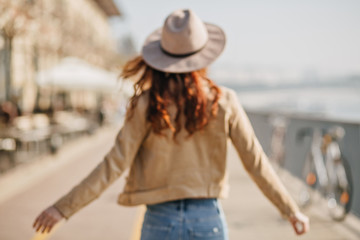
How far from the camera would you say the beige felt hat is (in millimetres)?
2549

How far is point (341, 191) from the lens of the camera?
22.7ft

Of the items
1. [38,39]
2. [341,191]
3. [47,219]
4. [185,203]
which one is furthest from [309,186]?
[38,39]

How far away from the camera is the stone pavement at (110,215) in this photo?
20.6ft

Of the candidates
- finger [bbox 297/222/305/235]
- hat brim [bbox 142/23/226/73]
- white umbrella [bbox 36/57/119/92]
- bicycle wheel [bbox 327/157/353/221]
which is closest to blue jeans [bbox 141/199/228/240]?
finger [bbox 297/222/305/235]

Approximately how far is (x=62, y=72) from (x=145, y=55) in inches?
680

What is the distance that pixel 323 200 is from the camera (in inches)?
311

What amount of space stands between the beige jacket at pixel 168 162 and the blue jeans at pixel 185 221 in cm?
5

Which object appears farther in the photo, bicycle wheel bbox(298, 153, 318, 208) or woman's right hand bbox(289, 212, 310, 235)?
bicycle wheel bbox(298, 153, 318, 208)

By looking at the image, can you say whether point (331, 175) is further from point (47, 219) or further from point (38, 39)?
point (38, 39)

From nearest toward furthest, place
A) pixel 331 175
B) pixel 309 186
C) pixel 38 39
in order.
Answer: pixel 331 175
pixel 309 186
pixel 38 39

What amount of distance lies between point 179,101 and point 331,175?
17.4 feet

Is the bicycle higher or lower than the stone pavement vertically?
higher

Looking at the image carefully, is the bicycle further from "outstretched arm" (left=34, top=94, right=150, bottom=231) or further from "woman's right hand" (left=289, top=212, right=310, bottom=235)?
"outstretched arm" (left=34, top=94, right=150, bottom=231)

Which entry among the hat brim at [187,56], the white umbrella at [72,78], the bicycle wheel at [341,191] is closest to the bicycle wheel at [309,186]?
the bicycle wheel at [341,191]
